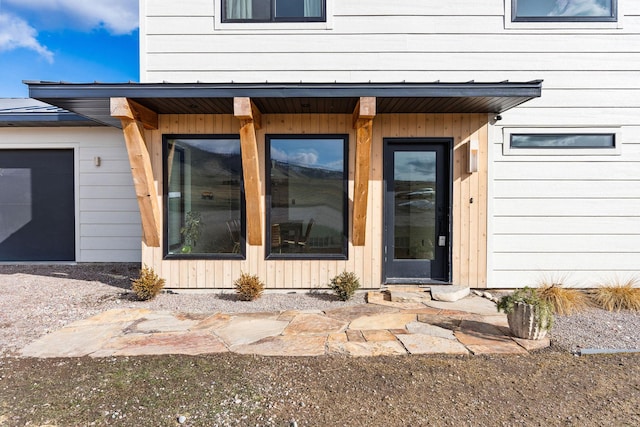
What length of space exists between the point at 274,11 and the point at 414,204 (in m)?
3.38

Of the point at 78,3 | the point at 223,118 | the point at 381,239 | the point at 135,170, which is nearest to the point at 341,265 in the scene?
the point at 381,239

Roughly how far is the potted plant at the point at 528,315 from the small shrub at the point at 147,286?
415 cm

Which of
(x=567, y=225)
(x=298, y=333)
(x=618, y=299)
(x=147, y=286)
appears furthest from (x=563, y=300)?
(x=147, y=286)

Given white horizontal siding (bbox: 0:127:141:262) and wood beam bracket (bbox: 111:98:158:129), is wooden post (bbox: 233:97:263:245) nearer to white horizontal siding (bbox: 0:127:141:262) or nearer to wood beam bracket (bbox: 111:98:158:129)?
wood beam bracket (bbox: 111:98:158:129)

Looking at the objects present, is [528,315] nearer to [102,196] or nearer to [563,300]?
[563,300]

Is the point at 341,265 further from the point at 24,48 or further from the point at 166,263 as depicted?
the point at 24,48

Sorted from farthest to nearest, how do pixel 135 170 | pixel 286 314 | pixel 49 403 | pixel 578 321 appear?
pixel 135 170
pixel 286 314
pixel 578 321
pixel 49 403

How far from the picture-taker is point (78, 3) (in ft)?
50.8

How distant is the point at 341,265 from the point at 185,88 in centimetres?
302

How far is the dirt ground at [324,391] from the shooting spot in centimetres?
215

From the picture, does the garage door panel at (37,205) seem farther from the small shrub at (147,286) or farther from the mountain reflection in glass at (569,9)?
the mountain reflection in glass at (569,9)

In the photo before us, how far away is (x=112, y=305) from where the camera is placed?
14.5ft

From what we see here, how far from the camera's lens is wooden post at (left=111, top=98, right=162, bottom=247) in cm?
420

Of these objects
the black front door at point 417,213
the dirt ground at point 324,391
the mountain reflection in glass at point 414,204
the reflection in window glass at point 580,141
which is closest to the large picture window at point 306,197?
the black front door at point 417,213
